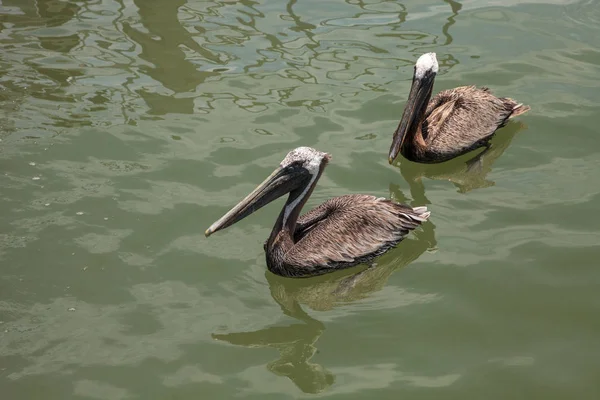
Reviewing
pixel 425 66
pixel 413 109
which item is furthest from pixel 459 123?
pixel 425 66

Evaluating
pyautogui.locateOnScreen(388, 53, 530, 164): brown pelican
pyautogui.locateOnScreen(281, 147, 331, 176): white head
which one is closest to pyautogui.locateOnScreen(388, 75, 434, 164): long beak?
pyautogui.locateOnScreen(388, 53, 530, 164): brown pelican

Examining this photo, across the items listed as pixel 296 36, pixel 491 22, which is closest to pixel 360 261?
pixel 296 36

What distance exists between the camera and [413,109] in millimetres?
8016

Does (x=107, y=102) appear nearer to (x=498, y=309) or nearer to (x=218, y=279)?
(x=218, y=279)

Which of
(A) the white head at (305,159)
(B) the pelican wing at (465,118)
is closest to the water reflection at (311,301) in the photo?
(A) the white head at (305,159)

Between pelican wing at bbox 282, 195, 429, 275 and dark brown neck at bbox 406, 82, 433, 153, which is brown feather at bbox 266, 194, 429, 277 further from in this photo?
dark brown neck at bbox 406, 82, 433, 153

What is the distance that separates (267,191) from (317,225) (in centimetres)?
59

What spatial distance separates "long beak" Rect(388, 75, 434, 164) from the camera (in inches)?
308

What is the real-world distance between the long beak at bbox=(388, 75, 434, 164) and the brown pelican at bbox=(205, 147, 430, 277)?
3.59 ft

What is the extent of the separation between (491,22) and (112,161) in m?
5.81

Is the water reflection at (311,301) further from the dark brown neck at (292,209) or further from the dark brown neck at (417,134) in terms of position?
the dark brown neck at (417,134)

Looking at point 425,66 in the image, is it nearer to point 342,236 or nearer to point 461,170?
point 461,170

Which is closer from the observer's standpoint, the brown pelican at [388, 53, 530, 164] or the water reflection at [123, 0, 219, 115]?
the brown pelican at [388, 53, 530, 164]

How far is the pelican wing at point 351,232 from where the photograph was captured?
21.7 feet
